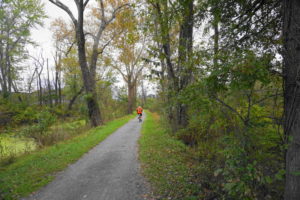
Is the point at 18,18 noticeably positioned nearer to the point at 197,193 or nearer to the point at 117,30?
the point at 117,30

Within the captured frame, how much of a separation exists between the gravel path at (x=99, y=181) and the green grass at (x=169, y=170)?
0.98ft

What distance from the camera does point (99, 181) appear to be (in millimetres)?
3891

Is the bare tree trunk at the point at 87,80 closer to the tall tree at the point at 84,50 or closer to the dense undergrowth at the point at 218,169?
the tall tree at the point at 84,50

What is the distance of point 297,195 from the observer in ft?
6.84

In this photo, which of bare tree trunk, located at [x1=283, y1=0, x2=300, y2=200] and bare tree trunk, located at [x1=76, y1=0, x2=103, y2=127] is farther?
bare tree trunk, located at [x1=76, y1=0, x2=103, y2=127]

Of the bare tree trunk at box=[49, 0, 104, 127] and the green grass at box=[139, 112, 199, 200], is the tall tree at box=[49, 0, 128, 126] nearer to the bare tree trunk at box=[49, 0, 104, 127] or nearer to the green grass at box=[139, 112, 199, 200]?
the bare tree trunk at box=[49, 0, 104, 127]

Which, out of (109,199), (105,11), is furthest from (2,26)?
(109,199)

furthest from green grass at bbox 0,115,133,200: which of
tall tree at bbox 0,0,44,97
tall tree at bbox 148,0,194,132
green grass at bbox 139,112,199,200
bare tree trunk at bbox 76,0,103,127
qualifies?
tall tree at bbox 0,0,44,97

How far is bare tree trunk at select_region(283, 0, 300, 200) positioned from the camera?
2035 millimetres

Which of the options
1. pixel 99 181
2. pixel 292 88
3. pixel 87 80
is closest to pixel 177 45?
pixel 292 88

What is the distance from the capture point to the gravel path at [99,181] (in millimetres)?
3303

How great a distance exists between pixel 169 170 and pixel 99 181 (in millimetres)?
1820

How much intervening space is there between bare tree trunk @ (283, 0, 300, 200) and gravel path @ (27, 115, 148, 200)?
253 centimetres

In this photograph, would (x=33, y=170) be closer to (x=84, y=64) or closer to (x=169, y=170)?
(x=169, y=170)
